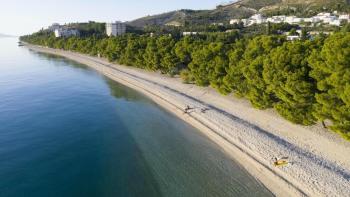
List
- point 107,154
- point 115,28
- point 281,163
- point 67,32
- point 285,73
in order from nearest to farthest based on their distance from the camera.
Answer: point 281,163 < point 285,73 < point 107,154 < point 115,28 < point 67,32

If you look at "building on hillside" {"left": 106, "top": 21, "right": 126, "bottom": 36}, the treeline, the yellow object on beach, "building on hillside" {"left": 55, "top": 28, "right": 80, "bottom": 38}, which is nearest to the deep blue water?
the yellow object on beach

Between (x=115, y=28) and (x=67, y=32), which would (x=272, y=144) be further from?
(x=67, y=32)

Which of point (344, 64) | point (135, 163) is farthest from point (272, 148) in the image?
point (135, 163)

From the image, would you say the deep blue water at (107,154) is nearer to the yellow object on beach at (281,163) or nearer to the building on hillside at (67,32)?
the yellow object on beach at (281,163)

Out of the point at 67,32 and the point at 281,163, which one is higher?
the point at 67,32

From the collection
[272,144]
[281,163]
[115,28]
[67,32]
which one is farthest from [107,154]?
[67,32]

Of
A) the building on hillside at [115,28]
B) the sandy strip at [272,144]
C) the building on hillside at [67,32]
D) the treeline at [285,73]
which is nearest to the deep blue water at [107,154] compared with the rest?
the sandy strip at [272,144]

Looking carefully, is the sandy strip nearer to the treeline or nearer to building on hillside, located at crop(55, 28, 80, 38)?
the treeline

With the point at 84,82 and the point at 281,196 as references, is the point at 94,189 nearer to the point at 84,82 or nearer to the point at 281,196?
the point at 281,196
